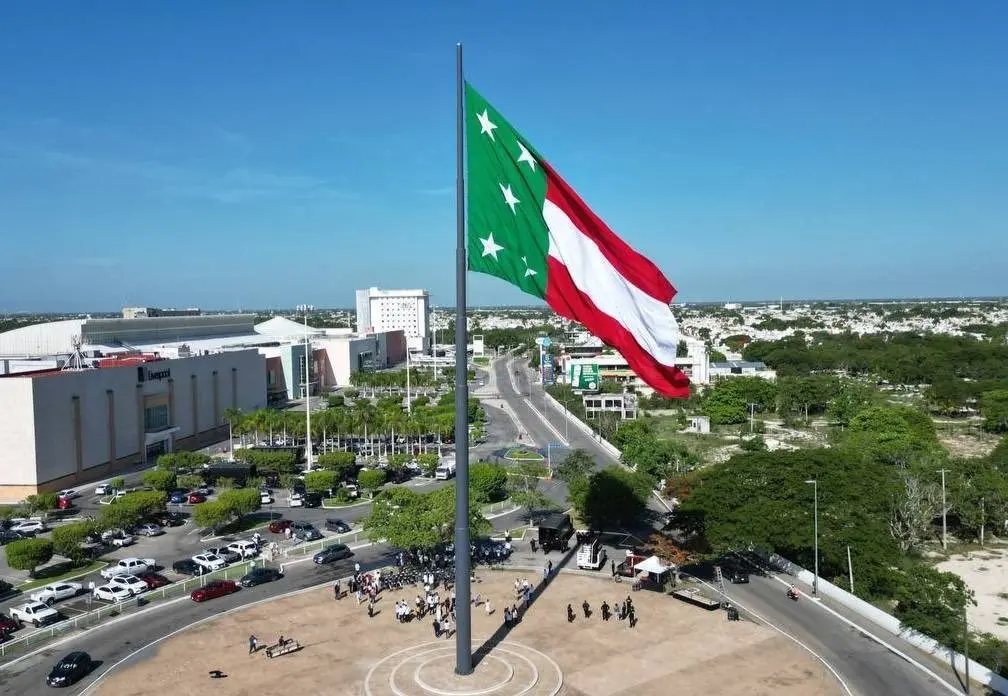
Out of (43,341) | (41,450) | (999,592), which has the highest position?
(43,341)

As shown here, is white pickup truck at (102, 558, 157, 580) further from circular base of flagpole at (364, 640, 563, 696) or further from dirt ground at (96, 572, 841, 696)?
circular base of flagpole at (364, 640, 563, 696)

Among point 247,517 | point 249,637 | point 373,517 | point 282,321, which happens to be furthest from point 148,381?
point 282,321

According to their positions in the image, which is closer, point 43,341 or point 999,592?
point 999,592

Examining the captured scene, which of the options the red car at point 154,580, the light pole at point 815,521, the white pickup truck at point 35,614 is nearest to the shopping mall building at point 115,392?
the red car at point 154,580

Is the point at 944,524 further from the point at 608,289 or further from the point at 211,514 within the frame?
the point at 211,514

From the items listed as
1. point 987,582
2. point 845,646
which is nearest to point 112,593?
point 845,646

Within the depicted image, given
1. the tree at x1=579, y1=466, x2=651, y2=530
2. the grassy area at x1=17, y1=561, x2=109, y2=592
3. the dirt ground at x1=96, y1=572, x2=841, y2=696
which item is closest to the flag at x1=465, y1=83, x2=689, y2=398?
the dirt ground at x1=96, y1=572, x2=841, y2=696

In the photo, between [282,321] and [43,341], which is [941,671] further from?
[282,321]
